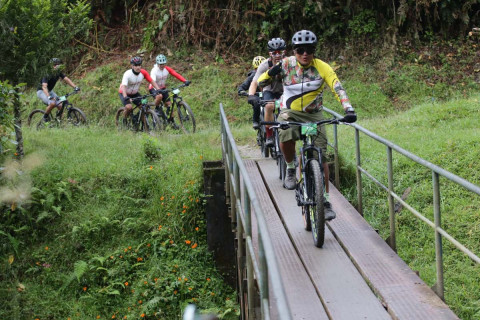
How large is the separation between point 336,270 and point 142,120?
9.88 m

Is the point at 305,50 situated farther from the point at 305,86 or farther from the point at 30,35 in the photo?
the point at 30,35

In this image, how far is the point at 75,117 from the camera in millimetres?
16078

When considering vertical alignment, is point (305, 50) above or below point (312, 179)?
above

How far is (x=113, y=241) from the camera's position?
10.7 m

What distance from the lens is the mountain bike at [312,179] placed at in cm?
611

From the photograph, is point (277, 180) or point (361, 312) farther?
point (277, 180)

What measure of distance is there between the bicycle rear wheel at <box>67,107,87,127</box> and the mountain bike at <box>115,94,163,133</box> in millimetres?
974

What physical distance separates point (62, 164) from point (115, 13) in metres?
12.1

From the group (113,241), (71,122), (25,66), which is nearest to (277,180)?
(113,241)

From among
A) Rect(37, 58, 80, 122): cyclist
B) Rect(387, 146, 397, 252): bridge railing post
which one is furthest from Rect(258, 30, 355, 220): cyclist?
Rect(37, 58, 80, 122): cyclist

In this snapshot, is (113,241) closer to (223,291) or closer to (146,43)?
(223,291)

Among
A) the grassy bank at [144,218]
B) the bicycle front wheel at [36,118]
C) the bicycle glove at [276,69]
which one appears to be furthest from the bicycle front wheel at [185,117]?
the bicycle glove at [276,69]

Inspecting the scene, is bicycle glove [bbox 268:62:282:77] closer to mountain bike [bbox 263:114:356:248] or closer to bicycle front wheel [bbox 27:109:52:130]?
mountain bike [bbox 263:114:356:248]

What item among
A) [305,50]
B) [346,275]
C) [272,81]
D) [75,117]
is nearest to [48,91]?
[75,117]
